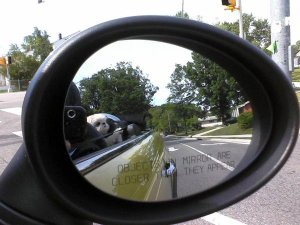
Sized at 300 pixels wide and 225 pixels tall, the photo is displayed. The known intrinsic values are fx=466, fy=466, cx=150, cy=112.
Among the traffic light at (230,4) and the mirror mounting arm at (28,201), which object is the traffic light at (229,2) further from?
the mirror mounting arm at (28,201)

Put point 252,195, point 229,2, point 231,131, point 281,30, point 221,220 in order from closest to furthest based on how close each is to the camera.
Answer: point 231,131 < point 221,220 < point 252,195 < point 281,30 < point 229,2

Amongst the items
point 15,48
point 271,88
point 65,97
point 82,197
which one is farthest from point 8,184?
point 15,48

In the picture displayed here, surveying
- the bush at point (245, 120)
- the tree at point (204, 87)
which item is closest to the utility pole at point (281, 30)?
the bush at point (245, 120)

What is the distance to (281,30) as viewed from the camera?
1306 cm

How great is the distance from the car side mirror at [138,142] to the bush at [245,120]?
1.1 inches

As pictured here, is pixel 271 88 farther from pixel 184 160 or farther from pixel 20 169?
pixel 20 169

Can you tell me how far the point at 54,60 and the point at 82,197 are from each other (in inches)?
17.3

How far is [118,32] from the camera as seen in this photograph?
4.36 ft

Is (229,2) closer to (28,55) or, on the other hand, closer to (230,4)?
(230,4)

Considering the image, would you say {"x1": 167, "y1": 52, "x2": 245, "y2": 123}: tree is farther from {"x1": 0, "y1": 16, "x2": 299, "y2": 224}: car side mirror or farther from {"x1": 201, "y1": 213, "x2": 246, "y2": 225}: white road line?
{"x1": 201, "y1": 213, "x2": 246, "y2": 225}: white road line

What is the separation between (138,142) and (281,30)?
12.4 meters

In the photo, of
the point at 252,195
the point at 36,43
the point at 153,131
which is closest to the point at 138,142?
the point at 153,131

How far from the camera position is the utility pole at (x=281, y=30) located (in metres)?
12.8

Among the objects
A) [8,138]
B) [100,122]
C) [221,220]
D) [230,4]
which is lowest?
[221,220]
